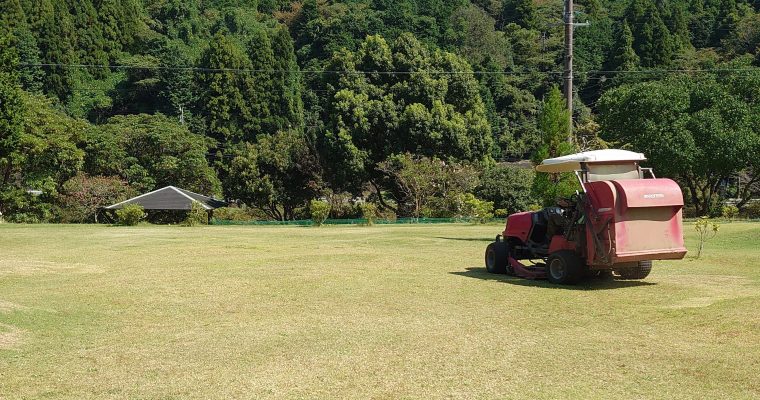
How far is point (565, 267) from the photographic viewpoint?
14.4 metres

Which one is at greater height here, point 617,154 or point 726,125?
point 726,125

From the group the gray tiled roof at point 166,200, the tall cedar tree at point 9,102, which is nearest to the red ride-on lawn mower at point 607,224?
the tall cedar tree at point 9,102

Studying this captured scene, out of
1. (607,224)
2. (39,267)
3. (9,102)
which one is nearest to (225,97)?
(9,102)

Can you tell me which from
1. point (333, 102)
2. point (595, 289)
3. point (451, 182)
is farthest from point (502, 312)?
point (333, 102)

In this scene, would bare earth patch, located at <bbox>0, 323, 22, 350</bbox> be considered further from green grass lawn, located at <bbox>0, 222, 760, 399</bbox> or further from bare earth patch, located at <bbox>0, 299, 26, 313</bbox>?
bare earth patch, located at <bbox>0, 299, 26, 313</bbox>

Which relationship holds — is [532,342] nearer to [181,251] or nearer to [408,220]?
[181,251]

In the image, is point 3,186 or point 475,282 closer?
point 475,282

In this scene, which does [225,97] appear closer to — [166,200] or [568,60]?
[166,200]

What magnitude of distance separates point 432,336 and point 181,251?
13432mm

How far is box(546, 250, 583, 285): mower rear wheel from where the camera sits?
46.9 ft

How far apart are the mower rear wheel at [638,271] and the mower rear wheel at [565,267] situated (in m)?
0.90

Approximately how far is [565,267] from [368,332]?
5.46 meters

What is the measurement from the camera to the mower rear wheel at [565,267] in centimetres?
1430

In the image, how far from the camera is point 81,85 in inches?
3398
